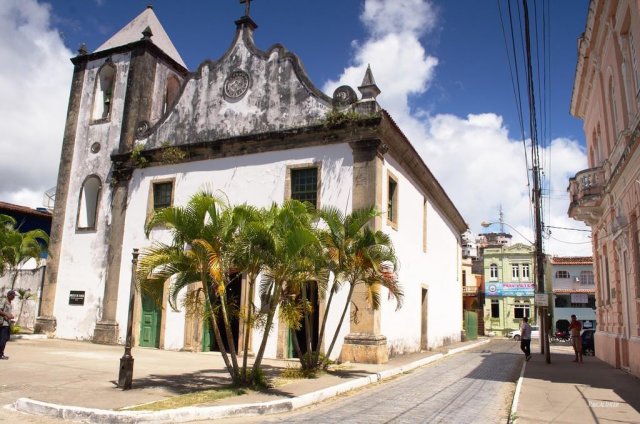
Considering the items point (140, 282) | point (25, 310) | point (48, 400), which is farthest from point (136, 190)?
point (48, 400)

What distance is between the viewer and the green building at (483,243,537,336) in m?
47.2

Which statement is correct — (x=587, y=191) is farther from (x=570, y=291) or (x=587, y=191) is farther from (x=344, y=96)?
(x=570, y=291)

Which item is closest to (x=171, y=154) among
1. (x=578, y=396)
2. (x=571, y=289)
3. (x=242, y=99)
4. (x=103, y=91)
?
(x=242, y=99)

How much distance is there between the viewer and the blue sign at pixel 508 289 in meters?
47.3

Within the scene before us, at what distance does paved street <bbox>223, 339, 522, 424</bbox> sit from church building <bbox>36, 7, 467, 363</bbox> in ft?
8.03

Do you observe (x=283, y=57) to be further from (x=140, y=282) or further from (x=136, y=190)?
(x=140, y=282)

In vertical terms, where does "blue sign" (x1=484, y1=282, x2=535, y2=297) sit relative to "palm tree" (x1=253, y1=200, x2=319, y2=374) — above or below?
above

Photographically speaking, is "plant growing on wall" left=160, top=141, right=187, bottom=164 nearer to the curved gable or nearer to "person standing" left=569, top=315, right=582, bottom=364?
the curved gable

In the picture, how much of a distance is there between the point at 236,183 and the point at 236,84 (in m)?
3.39

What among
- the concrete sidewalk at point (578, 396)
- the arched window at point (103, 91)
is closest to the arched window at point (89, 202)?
the arched window at point (103, 91)

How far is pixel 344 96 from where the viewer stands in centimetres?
1573

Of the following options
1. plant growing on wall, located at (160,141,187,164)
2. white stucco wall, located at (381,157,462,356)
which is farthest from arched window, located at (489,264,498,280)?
plant growing on wall, located at (160,141,187,164)

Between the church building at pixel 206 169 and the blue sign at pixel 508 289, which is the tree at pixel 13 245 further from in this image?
the blue sign at pixel 508 289

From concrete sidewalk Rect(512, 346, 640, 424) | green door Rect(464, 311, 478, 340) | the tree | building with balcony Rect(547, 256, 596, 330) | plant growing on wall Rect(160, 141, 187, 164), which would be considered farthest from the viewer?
building with balcony Rect(547, 256, 596, 330)
